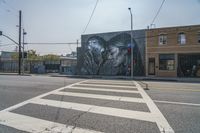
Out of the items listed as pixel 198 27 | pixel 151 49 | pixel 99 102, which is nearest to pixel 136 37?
pixel 151 49

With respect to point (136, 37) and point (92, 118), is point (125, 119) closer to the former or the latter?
point (92, 118)

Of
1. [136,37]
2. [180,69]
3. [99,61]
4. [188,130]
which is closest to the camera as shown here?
[188,130]

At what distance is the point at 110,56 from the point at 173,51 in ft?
31.0

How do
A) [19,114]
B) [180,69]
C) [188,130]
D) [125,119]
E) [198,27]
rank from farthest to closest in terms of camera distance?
[180,69] < [198,27] < [19,114] < [125,119] < [188,130]

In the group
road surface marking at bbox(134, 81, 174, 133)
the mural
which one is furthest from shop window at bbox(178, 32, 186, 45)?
road surface marking at bbox(134, 81, 174, 133)

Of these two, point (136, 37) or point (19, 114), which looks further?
point (136, 37)

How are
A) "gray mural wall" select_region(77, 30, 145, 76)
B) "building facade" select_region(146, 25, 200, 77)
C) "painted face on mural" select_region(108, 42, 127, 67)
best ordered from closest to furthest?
"building facade" select_region(146, 25, 200, 77) → "gray mural wall" select_region(77, 30, 145, 76) → "painted face on mural" select_region(108, 42, 127, 67)

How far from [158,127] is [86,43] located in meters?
31.0

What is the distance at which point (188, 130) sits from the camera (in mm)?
5223

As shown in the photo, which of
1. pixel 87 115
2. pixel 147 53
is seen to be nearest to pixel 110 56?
pixel 147 53

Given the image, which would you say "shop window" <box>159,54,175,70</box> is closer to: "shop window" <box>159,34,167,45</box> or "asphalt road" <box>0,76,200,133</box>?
"shop window" <box>159,34,167,45</box>

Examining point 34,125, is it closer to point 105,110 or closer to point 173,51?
point 105,110

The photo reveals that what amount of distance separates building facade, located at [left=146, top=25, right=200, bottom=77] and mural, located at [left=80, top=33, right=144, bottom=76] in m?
2.03

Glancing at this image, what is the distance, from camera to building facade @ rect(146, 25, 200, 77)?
27344mm
